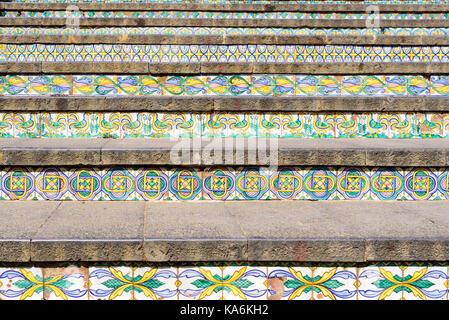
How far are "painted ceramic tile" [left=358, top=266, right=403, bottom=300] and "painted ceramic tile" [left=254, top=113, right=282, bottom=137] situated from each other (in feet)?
4.62

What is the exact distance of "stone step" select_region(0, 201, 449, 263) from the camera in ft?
5.33

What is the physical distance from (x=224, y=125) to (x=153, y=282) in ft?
4.88

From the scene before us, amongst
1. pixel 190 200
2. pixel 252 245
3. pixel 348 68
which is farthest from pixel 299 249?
pixel 348 68

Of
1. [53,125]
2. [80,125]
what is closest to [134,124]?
[80,125]

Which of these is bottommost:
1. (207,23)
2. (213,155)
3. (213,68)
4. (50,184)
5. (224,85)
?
(50,184)

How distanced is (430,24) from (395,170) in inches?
158

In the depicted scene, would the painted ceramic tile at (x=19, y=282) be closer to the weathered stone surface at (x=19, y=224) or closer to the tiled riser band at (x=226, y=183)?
the weathered stone surface at (x=19, y=224)

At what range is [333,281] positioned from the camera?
5.66 feet

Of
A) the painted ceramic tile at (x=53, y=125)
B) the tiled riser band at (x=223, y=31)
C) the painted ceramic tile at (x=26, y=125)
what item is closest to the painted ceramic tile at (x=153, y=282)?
the painted ceramic tile at (x=53, y=125)

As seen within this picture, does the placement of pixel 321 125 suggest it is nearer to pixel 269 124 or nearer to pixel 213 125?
pixel 269 124

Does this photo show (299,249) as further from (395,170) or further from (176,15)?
(176,15)

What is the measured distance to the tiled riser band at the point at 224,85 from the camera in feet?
10.8
